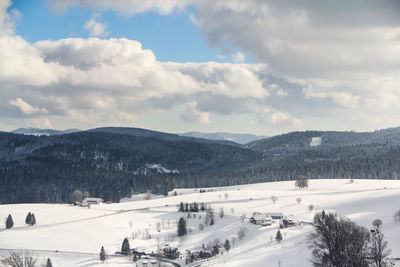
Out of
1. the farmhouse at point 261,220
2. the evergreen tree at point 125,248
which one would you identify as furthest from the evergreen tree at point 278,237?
the evergreen tree at point 125,248

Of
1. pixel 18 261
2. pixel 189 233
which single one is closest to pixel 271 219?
pixel 189 233

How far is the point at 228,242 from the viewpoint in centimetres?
13050

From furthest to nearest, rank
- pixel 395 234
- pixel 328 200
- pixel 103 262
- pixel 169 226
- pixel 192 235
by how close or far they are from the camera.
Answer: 1. pixel 328 200
2. pixel 169 226
3. pixel 192 235
4. pixel 103 262
5. pixel 395 234

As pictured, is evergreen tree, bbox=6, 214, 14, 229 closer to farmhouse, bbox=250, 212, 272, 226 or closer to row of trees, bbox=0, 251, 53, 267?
row of trees, bbox=0, 251, 53, 267

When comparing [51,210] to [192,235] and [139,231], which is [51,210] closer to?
[139,231]

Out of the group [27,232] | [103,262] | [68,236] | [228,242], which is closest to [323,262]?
[228,242]

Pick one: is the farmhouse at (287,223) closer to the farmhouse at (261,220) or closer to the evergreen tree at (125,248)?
the farmhouse at (261,220)

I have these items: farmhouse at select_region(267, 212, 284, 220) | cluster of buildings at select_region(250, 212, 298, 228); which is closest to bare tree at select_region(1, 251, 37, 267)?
cluster of buildings at select_region(250, 212, 298, 228)

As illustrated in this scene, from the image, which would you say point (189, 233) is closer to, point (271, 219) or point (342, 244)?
point (271, 219)

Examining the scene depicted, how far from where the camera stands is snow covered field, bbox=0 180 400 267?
119875mm

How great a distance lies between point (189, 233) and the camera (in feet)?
527

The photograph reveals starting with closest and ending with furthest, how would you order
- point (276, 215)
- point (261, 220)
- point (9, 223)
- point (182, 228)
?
point (261, 220) → point (182, 228) → point (9, 223) → point (276, 215)

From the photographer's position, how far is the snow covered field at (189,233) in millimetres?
119875

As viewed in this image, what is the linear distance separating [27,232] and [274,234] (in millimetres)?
80963
